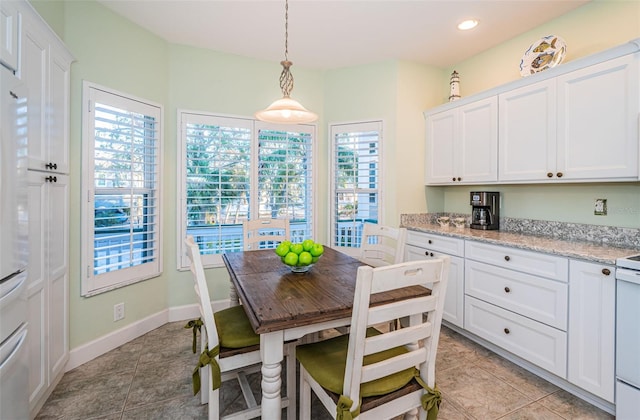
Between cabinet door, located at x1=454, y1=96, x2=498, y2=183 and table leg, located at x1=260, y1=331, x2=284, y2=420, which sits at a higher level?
cabinet door, located at x1=454, y1=96, x2=498, y2=183

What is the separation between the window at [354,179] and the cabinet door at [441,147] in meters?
0.58

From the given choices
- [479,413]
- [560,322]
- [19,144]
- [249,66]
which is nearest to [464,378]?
[479,413]

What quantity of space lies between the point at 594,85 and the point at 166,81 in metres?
3.59

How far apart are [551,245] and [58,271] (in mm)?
3443

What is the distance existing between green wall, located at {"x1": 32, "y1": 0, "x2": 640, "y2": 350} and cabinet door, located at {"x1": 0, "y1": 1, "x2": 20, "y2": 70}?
516 millimetres

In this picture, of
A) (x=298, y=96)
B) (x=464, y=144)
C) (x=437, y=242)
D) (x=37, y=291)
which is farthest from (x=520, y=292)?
(x=37, y=291)

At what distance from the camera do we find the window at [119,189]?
2346 mm

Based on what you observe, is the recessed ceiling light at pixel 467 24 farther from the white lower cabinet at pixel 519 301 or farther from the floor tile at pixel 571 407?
the floor tile at pixel 571 407

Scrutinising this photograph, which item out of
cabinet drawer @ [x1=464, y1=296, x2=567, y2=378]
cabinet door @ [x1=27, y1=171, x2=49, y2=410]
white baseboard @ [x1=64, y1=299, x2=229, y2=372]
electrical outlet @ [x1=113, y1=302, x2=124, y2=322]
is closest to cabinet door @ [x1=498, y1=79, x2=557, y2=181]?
cabinet drawer @ [x1=464, y1=296, x2=567, y2=378]

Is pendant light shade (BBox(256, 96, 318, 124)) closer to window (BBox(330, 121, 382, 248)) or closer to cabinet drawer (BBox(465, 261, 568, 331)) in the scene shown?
window (BBox(330, 121, 382, 248))

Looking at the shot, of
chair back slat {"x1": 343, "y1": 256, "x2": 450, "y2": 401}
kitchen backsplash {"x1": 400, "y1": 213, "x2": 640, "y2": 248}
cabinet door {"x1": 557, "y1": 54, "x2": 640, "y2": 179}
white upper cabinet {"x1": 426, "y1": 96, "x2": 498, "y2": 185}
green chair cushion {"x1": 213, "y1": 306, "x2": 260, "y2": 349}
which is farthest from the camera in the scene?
white upper cabinet {"x1": 426, "y1": 96, "x2": 498, "y2": 185}

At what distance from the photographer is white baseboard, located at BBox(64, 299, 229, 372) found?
227 cm

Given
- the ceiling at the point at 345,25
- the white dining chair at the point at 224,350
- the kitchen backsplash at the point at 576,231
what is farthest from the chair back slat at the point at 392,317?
the ceiling at the point at 345,25

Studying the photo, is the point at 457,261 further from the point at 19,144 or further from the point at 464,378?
the point at 19,144
